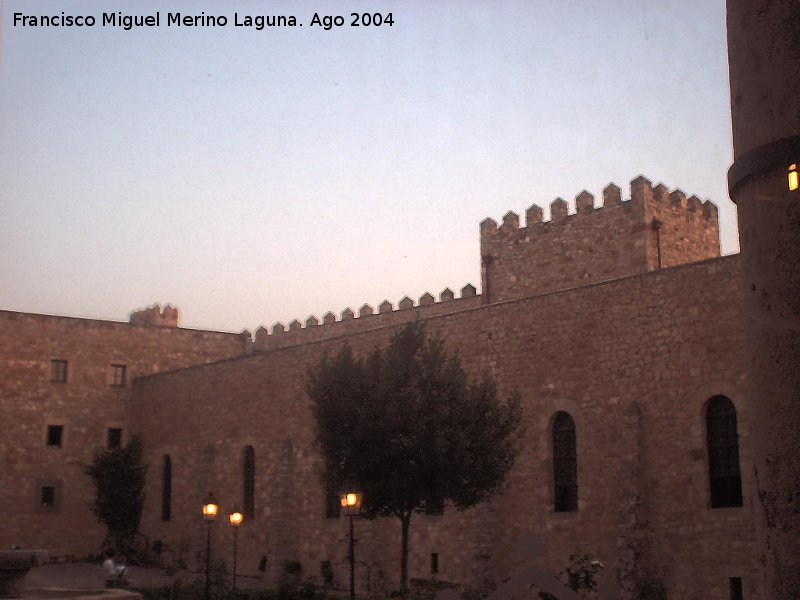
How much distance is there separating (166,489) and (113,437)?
13.2 feet

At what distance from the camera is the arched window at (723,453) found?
672 inches

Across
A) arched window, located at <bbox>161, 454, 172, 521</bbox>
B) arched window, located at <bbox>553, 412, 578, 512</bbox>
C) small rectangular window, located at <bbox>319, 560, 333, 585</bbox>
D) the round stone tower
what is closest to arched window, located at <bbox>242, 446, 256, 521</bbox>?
small rectangular window, located at <bbox>319, 560, 333, 585</bbox>

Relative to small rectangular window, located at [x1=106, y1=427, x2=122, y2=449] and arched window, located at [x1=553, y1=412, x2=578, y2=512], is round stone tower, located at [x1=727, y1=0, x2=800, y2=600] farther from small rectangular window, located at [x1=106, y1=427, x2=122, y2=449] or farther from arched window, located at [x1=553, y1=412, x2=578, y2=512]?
small rectangular window, located at [x1=106, y1=427, x2=122, y2=449]

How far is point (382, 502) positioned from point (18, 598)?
714 centimetres

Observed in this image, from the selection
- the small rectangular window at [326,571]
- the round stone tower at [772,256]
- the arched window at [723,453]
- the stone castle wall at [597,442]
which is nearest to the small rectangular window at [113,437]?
the stone castle wall at [597,442]

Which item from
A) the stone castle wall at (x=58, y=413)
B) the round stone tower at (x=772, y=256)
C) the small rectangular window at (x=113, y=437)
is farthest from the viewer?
the small rectangular window at (x=113, y=437)

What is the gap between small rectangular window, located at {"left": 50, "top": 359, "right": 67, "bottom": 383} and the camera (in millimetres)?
34625

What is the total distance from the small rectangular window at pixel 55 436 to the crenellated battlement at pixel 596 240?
51.8 ft

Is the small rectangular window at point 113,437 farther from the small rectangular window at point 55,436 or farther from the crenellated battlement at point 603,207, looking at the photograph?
the crenellated battlement at point 603,207

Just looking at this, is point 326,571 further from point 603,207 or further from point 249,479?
point 603,207

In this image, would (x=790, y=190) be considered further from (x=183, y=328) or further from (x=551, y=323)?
(x=183, y=328)

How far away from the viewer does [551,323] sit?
67.2ft

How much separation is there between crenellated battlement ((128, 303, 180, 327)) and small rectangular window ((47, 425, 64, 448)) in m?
9.03

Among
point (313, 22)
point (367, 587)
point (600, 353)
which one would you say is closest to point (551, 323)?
point (600, 353)
